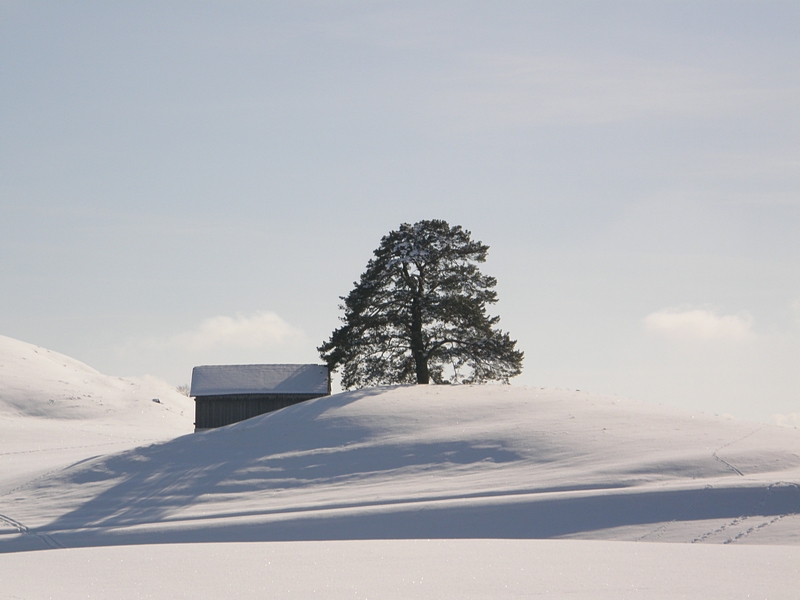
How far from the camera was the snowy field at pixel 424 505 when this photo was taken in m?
11.4

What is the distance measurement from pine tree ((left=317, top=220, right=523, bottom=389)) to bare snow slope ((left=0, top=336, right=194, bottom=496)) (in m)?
10.7

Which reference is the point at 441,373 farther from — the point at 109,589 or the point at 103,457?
the point at 109,589

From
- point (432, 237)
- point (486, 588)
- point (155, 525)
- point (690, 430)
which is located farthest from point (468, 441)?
point (486, 588)

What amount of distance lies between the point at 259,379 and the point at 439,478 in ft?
61.2

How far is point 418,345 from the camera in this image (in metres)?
36.0

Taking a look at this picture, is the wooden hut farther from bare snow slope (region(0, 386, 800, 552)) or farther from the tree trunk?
bare snow slope (region(0, 386, 800, 552))

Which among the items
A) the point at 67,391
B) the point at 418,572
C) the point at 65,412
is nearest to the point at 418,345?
the point at 418,572

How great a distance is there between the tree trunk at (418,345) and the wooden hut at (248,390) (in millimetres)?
5846

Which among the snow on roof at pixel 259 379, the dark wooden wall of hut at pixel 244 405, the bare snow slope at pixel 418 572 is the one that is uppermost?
A: the snow on roof at pixel 259 379

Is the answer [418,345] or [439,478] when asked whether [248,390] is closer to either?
[418,345]

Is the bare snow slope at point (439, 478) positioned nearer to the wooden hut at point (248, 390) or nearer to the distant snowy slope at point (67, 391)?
the wooden hut at point (248, 390)

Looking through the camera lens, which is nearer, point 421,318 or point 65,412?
point 421,318

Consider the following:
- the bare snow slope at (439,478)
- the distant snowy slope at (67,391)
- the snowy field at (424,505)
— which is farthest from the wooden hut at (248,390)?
the distant snowy slope at (67,391)

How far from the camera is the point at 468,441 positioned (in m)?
25.7
